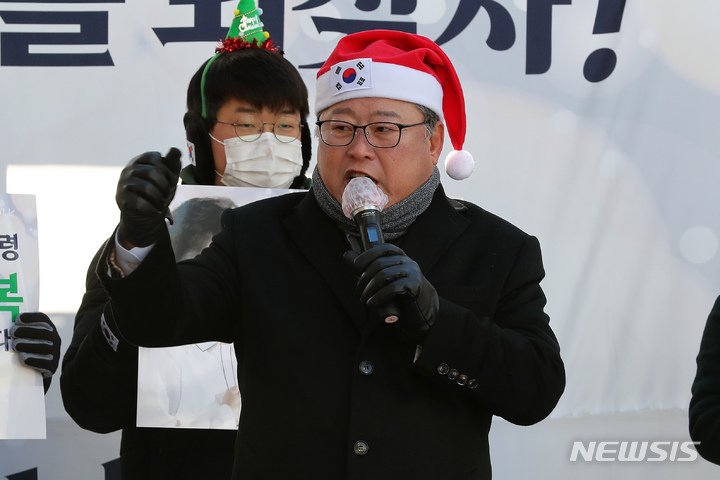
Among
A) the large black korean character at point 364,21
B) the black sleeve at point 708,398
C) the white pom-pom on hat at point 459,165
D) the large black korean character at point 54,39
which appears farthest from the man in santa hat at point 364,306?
the large black korean character at point 54,39

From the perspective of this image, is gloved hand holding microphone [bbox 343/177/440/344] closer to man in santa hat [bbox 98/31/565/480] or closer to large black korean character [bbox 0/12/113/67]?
man in santa hat [bbox 98/31/565/480]

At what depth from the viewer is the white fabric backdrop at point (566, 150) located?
360 cm

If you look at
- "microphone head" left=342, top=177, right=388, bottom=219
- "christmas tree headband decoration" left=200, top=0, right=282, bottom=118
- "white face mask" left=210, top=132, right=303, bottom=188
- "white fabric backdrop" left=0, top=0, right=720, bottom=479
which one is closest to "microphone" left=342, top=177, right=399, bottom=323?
"microphone head" left=342, top=177, right=388, bottom=219

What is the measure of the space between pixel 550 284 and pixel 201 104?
1.71 meters

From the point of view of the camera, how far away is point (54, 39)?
360 cm

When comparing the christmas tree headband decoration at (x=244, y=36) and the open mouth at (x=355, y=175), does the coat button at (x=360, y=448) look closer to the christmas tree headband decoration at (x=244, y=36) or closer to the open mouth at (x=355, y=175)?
the open mouth at (x=355, y=175)

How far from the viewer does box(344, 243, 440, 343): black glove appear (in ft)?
4.59

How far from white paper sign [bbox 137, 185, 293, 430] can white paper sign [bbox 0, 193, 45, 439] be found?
0.89ft

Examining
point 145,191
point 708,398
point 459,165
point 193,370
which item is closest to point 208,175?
point 193,370

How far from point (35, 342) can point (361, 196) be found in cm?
112

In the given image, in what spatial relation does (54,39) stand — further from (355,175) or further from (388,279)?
(388,279)

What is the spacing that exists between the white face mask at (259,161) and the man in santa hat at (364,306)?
0.76 meters

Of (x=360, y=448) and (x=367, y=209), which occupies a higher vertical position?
(x=367, y=209)

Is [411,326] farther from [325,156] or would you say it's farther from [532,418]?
[325,156]
